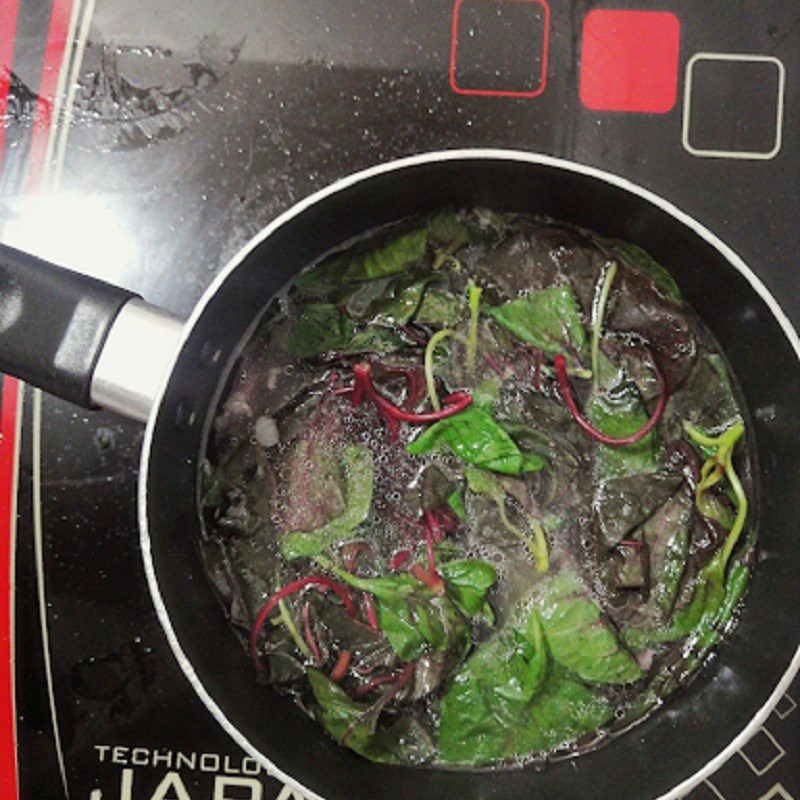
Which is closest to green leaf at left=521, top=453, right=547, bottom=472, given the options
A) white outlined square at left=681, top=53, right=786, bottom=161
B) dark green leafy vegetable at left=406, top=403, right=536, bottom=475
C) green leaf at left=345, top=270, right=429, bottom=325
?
dark green leafy vegetable at left=406, top=403, right=536, bottom=475

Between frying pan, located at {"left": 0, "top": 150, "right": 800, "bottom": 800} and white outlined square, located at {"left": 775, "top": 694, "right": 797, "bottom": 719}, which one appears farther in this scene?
white outlined square, located at {"left": 775, "top": 694, "right": 797, "bottom": 719}

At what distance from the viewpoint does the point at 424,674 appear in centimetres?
113

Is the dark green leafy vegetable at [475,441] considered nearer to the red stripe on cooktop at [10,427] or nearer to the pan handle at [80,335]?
the pan handle at [80,335]

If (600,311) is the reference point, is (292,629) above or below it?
below

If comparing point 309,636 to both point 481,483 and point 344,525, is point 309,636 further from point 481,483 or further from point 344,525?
point 481,483

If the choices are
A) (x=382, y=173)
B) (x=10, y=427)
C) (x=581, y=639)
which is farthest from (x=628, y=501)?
(x=10, y=427)

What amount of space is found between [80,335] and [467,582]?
53 centimetres

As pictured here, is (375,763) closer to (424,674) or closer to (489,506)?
(424,674)

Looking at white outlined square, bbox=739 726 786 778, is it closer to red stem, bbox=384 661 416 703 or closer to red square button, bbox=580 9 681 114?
red stem, bbox=384 661 416 703

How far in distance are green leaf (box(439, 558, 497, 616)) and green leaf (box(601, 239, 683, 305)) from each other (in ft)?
1.31

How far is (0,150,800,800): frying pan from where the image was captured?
3.04 feet

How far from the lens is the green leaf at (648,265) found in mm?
1125

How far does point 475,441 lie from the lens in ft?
3.73

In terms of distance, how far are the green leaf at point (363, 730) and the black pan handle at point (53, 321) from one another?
0.46 m
